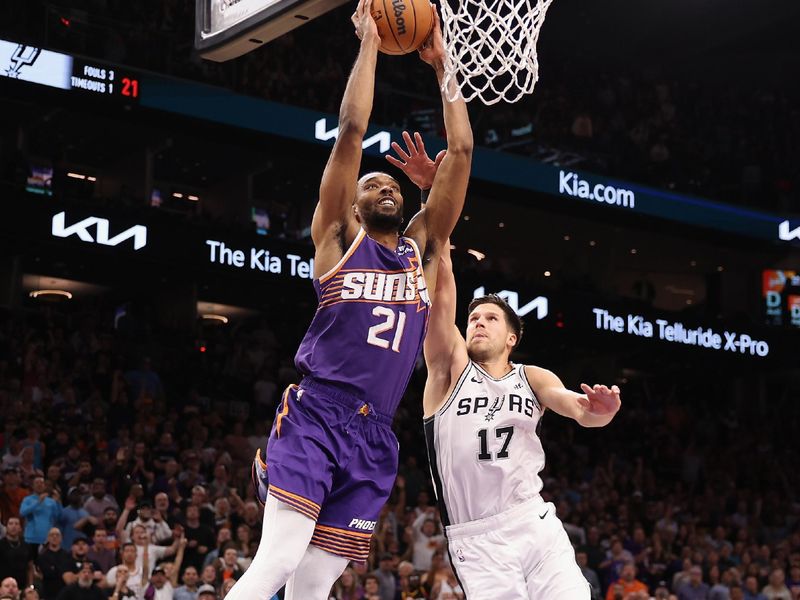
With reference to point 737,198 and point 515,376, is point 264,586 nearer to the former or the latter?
point 515,376

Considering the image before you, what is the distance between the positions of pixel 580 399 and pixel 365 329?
1.33 metres

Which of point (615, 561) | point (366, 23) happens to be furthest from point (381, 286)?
point (615, 561)

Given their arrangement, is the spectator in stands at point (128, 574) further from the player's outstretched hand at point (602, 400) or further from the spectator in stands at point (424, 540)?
the player's outstretched hand at point (602, 400)

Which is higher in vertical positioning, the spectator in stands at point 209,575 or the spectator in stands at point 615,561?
the spectator in stands at point 615,561

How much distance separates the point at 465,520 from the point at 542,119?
54.2 ft

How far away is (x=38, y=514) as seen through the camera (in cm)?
1181

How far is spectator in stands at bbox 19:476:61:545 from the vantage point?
11773 millimetres

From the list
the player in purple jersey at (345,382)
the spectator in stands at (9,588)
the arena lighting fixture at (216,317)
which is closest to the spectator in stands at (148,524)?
the spectator in stands at (9,588)

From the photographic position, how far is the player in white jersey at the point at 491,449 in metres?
6.10

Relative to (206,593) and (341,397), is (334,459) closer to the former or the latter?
(341,397)

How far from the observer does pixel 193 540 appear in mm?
12031

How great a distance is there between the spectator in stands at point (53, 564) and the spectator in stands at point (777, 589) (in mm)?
8178

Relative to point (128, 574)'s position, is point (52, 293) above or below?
above

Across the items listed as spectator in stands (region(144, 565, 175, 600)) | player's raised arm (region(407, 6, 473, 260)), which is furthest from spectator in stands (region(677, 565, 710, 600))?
player's raised arm (region(407, 6, 473, 260))
